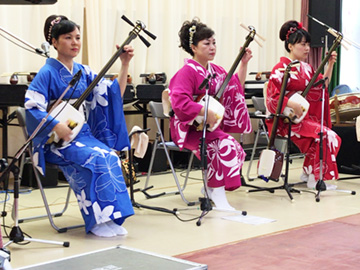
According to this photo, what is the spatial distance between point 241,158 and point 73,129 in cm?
130

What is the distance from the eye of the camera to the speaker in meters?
7.81

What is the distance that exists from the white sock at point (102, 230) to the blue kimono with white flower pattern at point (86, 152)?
0.14ft

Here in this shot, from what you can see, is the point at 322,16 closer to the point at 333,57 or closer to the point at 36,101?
the point at 333,57

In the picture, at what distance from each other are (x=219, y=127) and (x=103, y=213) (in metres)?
1.34

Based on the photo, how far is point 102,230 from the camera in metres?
3.65

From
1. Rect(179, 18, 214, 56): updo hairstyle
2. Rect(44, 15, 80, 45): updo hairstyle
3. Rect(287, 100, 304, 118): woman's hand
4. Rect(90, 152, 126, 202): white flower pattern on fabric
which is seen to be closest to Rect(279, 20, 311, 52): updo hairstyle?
Rect(287, 100, 304, 118): woman's hand

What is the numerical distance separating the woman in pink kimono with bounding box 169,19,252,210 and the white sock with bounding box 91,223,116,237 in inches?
34.8

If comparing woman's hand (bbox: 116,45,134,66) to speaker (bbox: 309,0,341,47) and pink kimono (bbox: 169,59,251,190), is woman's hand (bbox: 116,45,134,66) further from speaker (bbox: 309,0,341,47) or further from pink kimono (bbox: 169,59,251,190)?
speaker (bbox: 309,0,341,47)

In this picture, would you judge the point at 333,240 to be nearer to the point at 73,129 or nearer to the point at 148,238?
the point at 148,238

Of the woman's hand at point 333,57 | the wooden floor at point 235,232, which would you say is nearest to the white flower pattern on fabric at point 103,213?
the wooden floor at point 235,232

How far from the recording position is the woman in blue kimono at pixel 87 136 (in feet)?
11.9

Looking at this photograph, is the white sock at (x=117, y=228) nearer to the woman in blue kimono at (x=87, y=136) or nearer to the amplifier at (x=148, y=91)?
the woman in blue kimono at (x=87, y=136)

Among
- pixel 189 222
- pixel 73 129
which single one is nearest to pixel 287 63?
pixel 189 222

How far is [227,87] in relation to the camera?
181 inches
